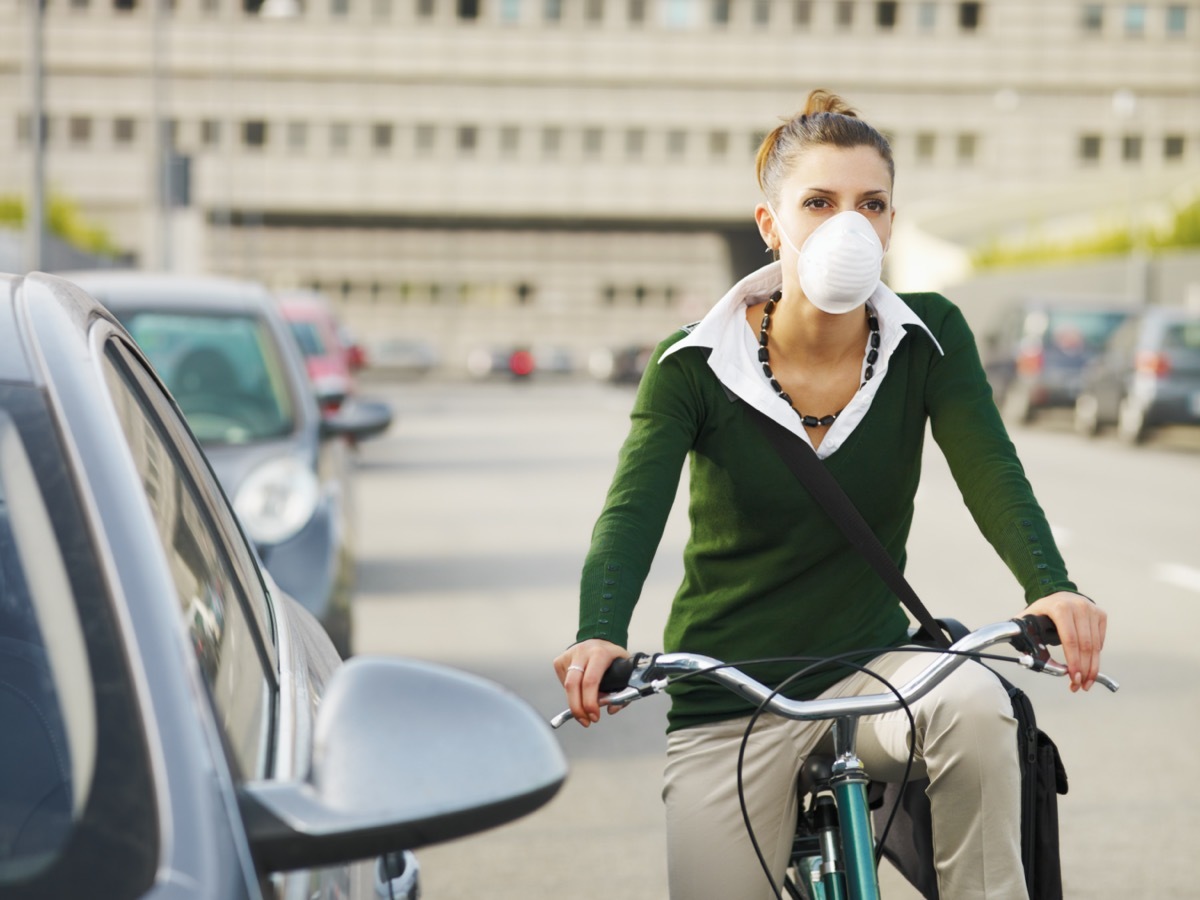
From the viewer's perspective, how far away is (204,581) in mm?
2324

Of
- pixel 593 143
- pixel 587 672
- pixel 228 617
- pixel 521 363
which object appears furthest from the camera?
pixel 593 143

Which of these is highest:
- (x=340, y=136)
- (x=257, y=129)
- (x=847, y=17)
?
(x=847, y=17)

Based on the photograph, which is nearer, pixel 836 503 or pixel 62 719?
pixel 62 719

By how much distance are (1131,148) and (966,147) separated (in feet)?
23.1

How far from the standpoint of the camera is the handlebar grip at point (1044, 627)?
2787mm

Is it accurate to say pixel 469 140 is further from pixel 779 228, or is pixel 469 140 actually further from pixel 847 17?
pixel 779 228

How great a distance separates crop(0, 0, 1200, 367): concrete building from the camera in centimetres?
8081

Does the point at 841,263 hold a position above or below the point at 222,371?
above

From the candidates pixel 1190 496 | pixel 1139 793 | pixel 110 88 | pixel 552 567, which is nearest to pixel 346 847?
pixel 1139 793

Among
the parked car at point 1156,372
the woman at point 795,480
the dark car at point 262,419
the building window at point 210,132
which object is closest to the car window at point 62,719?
the woman at point 795,480

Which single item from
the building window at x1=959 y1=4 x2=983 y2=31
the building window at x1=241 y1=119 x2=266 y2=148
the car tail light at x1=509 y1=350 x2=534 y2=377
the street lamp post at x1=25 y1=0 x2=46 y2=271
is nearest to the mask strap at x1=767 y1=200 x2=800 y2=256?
the street lamp post at x1=25 y1=0 x2=46 y2=271

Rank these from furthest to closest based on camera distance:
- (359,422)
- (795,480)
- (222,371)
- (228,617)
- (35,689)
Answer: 1. (359,422)
2. (222,371)
3. (795,480)
4. (228,617)
5. (35,689)

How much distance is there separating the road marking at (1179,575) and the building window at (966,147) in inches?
2844

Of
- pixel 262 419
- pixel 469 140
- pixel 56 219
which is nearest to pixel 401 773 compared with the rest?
pixel 262 419
